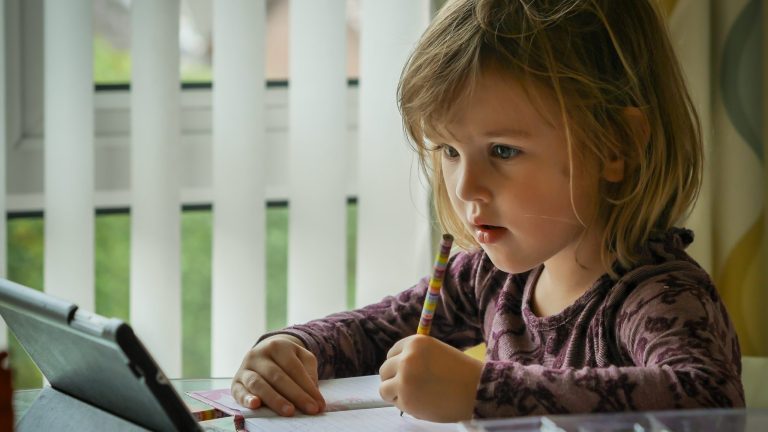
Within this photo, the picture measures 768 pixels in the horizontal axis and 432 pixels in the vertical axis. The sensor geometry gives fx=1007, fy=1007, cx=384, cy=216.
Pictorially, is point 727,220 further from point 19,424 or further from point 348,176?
point 19,424

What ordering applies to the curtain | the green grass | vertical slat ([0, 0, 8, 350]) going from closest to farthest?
vertical slat ([0, 0, 8, 350])
the curtain
the green grass

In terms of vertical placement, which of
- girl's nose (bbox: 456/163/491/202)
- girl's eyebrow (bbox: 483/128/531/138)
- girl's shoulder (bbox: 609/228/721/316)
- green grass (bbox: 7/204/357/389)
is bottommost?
green grass (bbox: 7/204/357/389)

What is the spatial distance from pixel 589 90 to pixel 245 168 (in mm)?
767

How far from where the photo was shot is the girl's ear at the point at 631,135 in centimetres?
94

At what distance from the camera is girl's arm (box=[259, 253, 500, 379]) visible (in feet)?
3.64

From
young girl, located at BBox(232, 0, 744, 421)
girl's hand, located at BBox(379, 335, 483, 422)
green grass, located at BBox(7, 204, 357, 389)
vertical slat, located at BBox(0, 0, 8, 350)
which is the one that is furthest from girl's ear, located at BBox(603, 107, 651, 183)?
vertical slat, located at BBox(0, 0, 8, 350)

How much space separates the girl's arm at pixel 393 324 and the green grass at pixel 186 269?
0.56 metres

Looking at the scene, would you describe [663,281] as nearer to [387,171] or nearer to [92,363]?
[92,363]

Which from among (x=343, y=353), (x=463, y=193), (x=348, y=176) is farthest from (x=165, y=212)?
(x=463, y=193)

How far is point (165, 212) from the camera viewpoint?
60.9 inches

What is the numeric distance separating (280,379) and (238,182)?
66 cm

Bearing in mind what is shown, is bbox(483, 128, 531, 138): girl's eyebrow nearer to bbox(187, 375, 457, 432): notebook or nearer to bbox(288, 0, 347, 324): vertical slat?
bbox(187, 375, 457, 432): notebook

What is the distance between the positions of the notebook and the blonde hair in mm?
256

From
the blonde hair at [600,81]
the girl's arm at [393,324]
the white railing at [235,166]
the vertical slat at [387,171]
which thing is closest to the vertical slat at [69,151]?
the white railing at [235,166]
